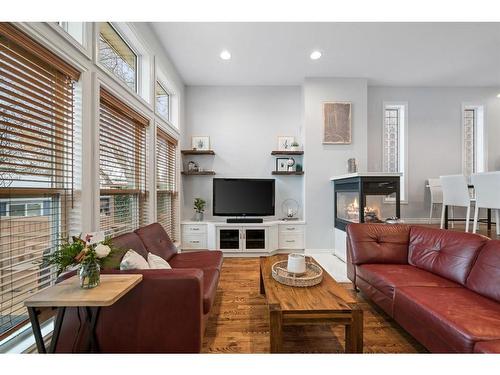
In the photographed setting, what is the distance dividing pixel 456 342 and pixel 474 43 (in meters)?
4.22

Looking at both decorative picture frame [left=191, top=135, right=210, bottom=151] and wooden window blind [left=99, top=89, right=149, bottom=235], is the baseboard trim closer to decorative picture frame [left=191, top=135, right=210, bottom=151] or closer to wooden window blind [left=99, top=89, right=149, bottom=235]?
decorative picture frame [left=191, top=135, right=210, bottom=151]

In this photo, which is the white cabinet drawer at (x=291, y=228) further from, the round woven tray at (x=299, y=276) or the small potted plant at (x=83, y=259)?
the small potted plant at (x=83, y=259)

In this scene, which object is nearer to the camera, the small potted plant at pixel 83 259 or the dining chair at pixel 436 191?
the small potted plant at pixel 83 259

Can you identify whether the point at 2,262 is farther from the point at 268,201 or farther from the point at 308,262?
the point at 268,201

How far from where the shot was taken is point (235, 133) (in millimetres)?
4625

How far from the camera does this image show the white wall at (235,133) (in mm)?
4609

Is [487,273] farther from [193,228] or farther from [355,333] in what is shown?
[193,228]

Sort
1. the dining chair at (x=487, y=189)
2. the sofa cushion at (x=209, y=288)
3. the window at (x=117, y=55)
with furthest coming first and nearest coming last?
the dining chair at (x=487, y=189)
the window at (x=117, y=55)
the sofa cushion at (x=209, y=288)

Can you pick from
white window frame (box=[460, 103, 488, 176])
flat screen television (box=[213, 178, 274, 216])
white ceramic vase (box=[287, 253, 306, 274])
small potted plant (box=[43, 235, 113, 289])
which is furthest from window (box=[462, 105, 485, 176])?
small potted plant (box=[43, 235, 113, 289])

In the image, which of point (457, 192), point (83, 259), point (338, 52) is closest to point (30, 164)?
point (83, 259)

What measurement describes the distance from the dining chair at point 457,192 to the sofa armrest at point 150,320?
4128mm

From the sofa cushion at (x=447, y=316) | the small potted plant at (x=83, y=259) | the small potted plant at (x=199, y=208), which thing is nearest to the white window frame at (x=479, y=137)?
the sofa cushion at (x=447, y=316)

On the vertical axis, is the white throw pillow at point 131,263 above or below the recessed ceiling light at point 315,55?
below

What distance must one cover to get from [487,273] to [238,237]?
3097 mm
